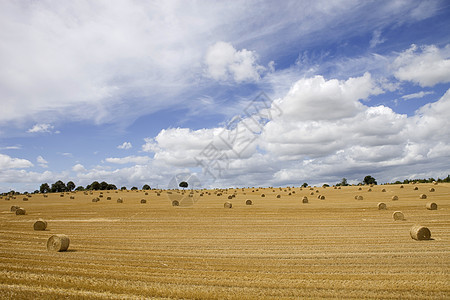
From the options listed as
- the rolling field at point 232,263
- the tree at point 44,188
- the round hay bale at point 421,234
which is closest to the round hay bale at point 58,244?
the rolling field at point 232,263

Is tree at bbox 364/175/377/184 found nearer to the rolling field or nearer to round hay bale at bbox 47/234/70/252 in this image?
the rolling field

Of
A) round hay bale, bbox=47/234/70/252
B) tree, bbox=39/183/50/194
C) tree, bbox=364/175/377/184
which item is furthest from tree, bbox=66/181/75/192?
round hay bale, bbox=47/234/70/252

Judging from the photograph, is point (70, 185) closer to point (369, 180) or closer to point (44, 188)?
point (44, 188)

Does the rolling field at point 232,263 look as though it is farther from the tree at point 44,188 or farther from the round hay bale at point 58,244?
the tree at point 44,188

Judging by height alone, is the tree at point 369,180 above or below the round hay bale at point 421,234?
above

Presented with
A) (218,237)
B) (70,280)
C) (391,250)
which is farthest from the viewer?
(218,237)

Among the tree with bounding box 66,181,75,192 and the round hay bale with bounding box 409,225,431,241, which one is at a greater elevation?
the tree with bounding box 66,181,75,192

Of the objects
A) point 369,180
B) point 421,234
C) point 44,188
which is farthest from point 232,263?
point 44,188

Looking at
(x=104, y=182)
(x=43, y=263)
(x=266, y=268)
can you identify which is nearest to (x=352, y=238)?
(x=266, y=268)

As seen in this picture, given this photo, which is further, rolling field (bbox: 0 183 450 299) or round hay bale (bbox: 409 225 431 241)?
round hay bale (bbox: 409 225 431 241)

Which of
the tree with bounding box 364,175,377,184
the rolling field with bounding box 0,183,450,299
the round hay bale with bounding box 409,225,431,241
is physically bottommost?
the rolling field with bounding box 0,183,450,299

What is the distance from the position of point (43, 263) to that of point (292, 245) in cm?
1089

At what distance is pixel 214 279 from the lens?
Result: 36.0ft

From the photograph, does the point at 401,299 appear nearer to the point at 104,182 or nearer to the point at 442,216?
the point at 442,216
